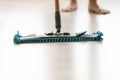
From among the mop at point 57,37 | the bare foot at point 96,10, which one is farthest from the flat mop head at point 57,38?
the bare foot at point 96,10

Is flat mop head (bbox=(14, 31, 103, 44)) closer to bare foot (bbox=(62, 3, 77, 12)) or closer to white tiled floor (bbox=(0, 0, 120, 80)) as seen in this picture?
white tiled floor (bbox=(0, 0, 120, 80))

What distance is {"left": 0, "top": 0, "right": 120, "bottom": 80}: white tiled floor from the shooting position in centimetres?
166

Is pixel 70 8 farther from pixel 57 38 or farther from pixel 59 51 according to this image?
pixel 59 51

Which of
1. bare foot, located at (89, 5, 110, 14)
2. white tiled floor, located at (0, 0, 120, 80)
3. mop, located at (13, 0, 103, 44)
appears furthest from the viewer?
bare foot, located at (89, 5, 110, 14)

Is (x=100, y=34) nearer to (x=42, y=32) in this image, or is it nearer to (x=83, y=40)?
(x=83, y=40)

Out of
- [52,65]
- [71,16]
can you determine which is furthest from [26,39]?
[71,16]

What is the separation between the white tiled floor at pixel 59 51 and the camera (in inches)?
65.3

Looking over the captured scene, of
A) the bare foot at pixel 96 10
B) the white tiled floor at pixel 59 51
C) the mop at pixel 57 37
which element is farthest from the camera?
the bare foot at pixel 96 10

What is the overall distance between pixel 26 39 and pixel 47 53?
26 centimetres

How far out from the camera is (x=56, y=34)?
210 centimetres

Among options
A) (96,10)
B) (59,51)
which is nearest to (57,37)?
(59,51)

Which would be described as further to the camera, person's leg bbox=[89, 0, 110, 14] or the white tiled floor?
person's leg bbox=[89, 0, 110, 14]

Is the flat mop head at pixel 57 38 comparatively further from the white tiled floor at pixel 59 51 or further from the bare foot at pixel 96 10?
the bare foot at pixel 96 10

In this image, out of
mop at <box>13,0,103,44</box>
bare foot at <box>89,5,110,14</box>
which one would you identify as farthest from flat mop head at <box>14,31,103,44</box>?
bare foot at <box>89,5,110,14</box>
